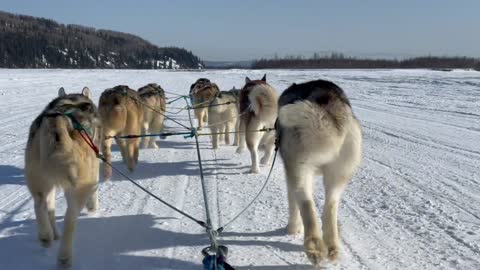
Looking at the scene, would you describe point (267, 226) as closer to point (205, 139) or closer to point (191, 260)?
point (191, 260)

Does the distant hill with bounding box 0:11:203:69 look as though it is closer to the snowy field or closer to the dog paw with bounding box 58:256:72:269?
the snowy field

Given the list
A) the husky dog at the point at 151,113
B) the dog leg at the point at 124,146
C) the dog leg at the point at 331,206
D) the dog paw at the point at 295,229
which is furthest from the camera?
the husky dog at the point at 151,113

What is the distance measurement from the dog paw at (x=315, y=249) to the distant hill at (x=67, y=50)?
447 feet

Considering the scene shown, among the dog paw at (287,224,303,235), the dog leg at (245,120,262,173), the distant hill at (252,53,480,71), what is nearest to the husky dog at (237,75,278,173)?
the dog leg at (245,120,262,173)

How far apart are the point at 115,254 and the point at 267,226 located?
1660mm

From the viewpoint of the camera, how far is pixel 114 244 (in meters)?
4.72

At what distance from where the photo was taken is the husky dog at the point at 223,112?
10.6 metres

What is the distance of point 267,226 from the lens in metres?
5.20

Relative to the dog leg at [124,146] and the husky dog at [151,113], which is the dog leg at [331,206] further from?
the husky dog at [151,113]

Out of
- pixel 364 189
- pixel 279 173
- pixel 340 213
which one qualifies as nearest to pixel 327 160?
pixel 340 213

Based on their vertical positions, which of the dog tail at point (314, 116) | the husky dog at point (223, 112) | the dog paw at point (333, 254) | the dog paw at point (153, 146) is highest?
the dog tail at point (314, 116)

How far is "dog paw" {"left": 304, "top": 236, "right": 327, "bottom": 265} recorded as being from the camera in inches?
147

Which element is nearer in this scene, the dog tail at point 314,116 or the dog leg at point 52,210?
the dog tail at point 314,116

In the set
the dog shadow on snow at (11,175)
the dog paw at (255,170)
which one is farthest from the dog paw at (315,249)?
the dog shadow on snow at (11,175)
